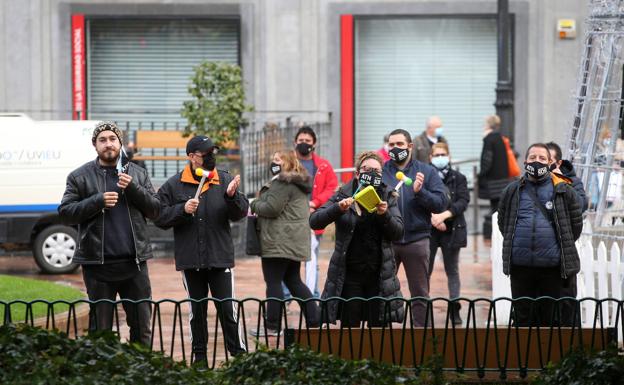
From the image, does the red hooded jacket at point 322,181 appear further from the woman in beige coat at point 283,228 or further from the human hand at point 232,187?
the human hand at point 232,187

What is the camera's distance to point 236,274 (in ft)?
55.4

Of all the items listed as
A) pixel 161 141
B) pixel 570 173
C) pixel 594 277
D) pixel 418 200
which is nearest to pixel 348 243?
pixel 418 200

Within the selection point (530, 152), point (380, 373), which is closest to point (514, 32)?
point (530, 152)

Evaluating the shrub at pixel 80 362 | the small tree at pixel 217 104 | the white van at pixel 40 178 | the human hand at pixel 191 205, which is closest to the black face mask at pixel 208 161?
the human hand at pixel 191 205

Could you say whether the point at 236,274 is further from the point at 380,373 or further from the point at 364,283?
the point at 380,373

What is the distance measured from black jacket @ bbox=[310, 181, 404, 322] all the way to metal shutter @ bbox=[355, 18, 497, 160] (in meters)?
15.1

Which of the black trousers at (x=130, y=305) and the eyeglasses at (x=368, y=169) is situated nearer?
the black trousers at (x=130, y=305)

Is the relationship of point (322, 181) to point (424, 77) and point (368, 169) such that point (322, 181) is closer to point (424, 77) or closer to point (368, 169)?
point (368, 169)

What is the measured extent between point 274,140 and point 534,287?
9905mm

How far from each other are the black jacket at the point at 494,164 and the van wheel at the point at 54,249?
5.98 m

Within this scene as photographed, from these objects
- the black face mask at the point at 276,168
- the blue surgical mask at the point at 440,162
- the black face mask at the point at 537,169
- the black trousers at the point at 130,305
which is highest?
the blue surgical mask at the point at 440,162

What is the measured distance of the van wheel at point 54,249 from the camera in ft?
55.5

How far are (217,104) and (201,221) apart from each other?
11.1m

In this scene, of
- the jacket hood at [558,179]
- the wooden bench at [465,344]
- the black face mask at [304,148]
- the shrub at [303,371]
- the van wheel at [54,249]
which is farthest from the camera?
the van wheel at [54,249]
